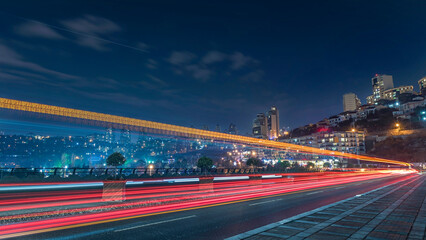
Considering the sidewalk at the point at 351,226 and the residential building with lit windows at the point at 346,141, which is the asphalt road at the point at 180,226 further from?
the residential building with lit windows at the point at 346,141

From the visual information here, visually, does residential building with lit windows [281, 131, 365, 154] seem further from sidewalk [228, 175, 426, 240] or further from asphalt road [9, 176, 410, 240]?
asphalt road [9, 176, 410, 240]

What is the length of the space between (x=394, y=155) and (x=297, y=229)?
566 ft

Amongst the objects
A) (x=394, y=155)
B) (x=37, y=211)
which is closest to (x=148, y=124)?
(x=37, y=211)

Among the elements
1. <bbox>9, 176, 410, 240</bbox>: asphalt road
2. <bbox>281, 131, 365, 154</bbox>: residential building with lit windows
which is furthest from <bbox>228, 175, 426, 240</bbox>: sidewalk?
<bbox>281, 131, 365, 154</bbox>: residential building with lit windows

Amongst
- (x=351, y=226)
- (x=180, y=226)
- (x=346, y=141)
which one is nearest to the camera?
(x=351, y=226)

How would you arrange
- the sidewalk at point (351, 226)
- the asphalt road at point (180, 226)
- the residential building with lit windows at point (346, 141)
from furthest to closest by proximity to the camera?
1. the residential building with lit windows at point (346, 141)
2. the asphalt road at point (180, 226)
3. the sidewalk at point (351, 226)

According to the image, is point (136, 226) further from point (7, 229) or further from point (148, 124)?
point (148, 124)

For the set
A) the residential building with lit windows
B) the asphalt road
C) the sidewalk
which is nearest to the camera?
the sidewalk

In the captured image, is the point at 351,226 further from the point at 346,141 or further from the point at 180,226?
the point at 346,141

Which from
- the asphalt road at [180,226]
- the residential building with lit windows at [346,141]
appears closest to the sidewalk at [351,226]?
the asphalt road at [180,226]

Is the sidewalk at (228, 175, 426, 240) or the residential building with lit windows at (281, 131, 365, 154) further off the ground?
the residential building with lit windows at (281, 131, 365, 154)

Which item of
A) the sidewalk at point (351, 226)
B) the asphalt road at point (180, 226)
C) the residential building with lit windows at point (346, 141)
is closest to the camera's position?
the sidewalk at point (351, 226)

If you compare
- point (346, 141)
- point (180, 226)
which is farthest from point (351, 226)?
point (346, 141)

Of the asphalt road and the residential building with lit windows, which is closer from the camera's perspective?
the asphalt road
